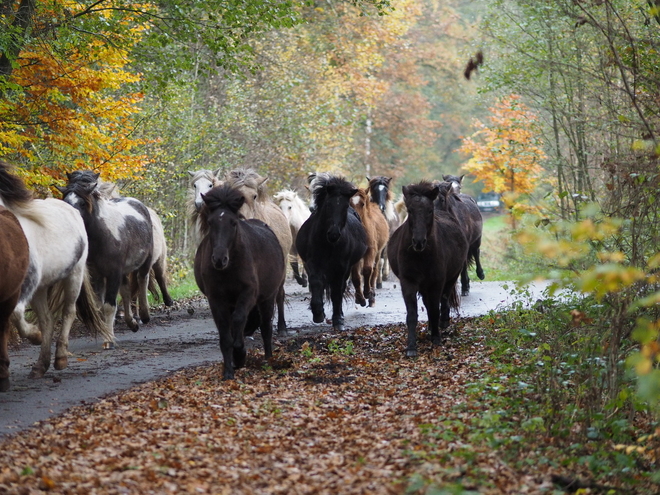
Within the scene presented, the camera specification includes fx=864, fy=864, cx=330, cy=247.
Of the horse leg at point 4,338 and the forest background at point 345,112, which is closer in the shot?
the forest background at point 345,112

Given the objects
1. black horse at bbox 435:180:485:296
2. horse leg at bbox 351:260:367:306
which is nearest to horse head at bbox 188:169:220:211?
horse leg at bbox 351:260:367:306

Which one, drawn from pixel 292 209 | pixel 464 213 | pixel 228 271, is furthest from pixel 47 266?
pixel 292 209

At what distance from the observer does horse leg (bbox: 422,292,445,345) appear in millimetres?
11305

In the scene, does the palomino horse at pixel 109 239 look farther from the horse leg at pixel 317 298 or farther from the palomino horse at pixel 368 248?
the palomino horse at pixel 368 248

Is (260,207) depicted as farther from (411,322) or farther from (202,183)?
(411,322)

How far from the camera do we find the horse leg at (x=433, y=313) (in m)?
11.3

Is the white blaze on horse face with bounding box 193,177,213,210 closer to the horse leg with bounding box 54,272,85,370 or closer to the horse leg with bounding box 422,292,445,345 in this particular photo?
the horse leg with bounding box 54,272,85,370

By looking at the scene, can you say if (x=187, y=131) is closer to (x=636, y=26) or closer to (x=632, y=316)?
(x=636, y=26)

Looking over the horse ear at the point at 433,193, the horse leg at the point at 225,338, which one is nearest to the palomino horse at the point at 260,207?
the horse ear at the point at 433,193

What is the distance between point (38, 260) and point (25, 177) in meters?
3.27

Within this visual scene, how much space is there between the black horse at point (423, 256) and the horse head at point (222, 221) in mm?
2443

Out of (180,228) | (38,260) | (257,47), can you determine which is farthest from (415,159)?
(38,260)

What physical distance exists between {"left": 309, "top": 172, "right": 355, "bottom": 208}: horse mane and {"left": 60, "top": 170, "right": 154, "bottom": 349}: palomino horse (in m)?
2.98

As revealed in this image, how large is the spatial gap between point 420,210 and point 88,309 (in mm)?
4631
